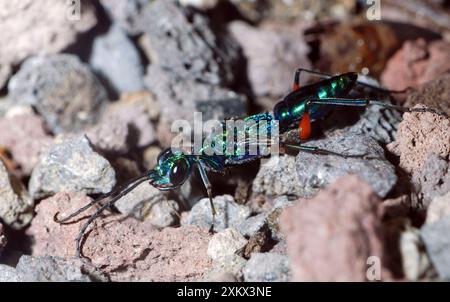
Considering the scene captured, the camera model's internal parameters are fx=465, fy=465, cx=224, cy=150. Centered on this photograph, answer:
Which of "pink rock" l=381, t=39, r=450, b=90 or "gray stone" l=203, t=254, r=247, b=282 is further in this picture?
"pink rock" l=381, t=39, r=450, b=90

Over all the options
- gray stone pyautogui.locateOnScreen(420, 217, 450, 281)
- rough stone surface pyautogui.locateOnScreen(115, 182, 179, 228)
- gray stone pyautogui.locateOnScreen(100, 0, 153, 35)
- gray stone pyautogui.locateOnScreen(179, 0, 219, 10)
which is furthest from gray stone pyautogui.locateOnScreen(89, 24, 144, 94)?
gray stone pyautogui.locateOnScreen(420, 217, 450, 281)

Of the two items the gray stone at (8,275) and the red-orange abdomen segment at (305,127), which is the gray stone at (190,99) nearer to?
the red-orange abdomen segment at (305,127)

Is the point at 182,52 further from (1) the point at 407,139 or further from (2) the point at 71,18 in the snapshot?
(1) the point at 407,139

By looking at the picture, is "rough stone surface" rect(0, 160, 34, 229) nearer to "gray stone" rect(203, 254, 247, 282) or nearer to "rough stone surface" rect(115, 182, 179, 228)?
"rough stone surface" rect(115, 182, 179, 228)

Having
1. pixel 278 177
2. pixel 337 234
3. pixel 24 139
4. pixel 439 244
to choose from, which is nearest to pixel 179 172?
pixel 278 177

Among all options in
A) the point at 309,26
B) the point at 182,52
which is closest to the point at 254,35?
the point at 309,26

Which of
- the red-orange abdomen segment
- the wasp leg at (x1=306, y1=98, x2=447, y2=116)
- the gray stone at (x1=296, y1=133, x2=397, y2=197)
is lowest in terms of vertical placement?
the gray stone at (x1=296, y1=133, x2=397, y2=197)
